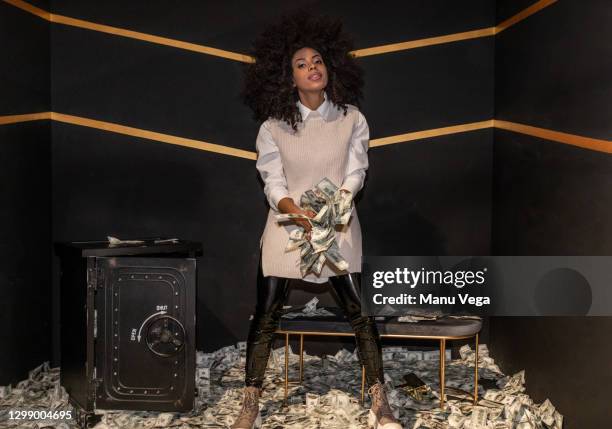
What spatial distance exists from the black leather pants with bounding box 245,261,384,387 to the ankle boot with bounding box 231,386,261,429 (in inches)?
1.5

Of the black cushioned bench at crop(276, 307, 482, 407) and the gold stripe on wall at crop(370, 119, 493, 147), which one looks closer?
the black cushioned bench at crop(276, 307, 482, 407)

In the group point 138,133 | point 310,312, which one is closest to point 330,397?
point 310,312

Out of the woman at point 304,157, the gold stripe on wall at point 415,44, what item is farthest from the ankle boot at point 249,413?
the gold stripe on wall at point 415,44

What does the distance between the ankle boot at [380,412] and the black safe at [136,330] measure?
0.85m

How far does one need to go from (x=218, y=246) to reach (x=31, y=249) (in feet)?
3.49

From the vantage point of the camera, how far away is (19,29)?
138 inches

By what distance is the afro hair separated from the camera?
3.06m

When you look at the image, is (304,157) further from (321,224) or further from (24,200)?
(24,200)

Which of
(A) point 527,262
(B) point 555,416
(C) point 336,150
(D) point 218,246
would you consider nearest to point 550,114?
(A) point 527,262

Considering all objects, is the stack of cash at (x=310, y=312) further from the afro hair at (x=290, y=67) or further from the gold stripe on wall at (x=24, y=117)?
the gold stripe on wall at (x=24, y=117)

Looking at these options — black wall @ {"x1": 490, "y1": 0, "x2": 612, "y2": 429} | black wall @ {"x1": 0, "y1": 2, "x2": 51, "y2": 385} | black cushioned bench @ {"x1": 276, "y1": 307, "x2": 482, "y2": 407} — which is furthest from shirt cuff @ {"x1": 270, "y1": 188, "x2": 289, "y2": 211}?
black wall @ {"x1": 0, "y1": 2, "x2": 51, "y2": 385}

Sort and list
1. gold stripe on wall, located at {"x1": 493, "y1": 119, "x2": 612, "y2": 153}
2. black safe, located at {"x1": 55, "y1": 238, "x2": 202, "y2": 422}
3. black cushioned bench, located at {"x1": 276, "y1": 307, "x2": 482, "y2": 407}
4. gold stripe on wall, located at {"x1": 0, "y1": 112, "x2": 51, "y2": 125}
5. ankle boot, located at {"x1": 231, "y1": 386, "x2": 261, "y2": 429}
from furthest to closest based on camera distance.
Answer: gold stripe on wall, located at {"x1": 0, "y1": 112, "x2": 51, "y2": 125}, black cushioned bench, located at {"x1": 276, "y1": 307, "x2": 482, "y2": 407}, black safe, located at {"x1": 55, "y1": 238, "x2": 202, "y2": 422}, ankle boot, located at {"x1": 231, "y1": 386, "x2": 261, "y2": 429}, gold stripe on wall, located at {"x1": 493, "y1": 119, "x2": 612, "y2": 153}

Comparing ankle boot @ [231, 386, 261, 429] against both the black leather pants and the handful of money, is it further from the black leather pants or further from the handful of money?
the handful of money

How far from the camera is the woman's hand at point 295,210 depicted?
2811 millimetres
